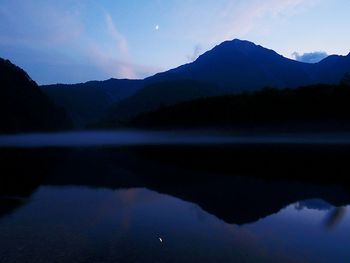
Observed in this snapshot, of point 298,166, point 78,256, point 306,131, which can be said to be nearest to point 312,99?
point 306,131

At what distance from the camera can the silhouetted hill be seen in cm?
10269

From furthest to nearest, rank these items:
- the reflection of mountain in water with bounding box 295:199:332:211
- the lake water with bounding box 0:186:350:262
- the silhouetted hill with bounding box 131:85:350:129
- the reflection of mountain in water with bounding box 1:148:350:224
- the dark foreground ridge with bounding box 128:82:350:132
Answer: the silhouetted hill with bounding box 131:85:350:129, the dark foreground ridge with bounding box 128:82:350:132, the reflection of mountain in water with bounding box 1:148:350:224, the reflection of mountain in water with bounding box 295:199:332:211, the lake water with bounding box 0:186:350:262

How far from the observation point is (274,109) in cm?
12200

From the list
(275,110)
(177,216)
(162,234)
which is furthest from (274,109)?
(162,234)

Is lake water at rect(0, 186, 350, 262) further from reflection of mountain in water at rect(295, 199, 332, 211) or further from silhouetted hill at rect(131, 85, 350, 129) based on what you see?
silhouetted hill at rect(131, 85, 350, 129)

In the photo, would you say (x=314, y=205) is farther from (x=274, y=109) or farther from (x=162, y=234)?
(x=274, y=109)

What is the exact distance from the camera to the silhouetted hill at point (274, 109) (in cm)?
10269

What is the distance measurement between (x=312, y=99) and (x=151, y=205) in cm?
10112

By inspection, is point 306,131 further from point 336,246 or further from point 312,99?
point 336,246

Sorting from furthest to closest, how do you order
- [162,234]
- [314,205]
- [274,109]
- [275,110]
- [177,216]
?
1. [274,109]
2. [275,110]
3. [314,205]
4. [177,216]
5. [162,234]

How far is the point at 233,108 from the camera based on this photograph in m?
→ 139

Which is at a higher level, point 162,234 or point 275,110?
point 275,110

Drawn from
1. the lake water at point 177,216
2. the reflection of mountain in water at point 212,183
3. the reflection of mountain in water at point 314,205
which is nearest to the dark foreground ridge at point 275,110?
the reflection of mountain in water at point 212,183

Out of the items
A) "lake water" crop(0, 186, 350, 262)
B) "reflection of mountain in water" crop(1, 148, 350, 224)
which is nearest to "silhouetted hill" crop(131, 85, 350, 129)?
"reflection of mountain in water" crop(1, 148, 350, 224)
